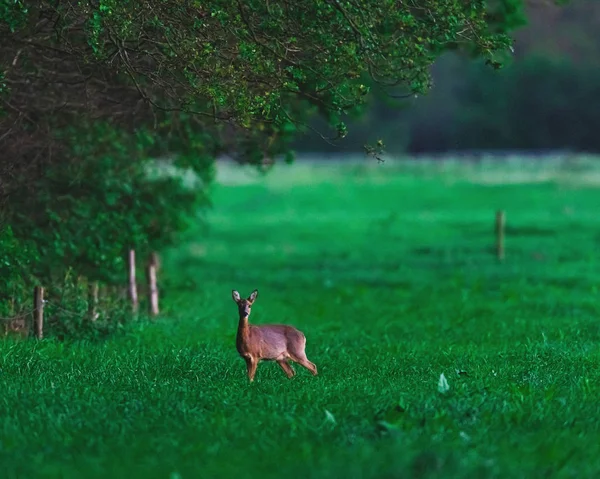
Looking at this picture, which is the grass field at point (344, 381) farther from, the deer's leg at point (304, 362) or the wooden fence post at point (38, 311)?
the wooden fence post at point (38, 311)

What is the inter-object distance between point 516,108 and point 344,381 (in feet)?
239

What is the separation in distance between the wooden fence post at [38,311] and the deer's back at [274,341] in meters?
4.56

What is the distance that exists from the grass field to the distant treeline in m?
47.5

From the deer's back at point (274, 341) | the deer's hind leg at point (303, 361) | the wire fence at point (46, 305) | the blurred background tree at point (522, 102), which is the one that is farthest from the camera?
the blurred background tree at point (522, 102)

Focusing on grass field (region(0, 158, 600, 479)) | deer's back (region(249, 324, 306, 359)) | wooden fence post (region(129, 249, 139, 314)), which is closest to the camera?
grass field (region(0, 158, 600, 479))

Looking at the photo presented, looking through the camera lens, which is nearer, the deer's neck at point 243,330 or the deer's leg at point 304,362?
the deer's neck at point 243,330

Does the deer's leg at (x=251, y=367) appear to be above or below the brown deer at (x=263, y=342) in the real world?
below

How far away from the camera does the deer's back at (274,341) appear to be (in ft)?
42.2

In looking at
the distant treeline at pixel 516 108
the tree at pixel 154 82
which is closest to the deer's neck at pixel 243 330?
the tree at pixel 154 82

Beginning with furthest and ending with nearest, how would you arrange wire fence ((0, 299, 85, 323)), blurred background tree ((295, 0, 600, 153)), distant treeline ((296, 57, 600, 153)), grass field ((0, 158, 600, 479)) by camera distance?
blurred background tree ((295, 0, 600, 153)) < distant treeline ((296, 57, 600, 153)) < wire fence ((0, 299, 85, 323)) < grass field ((0, 158, 600, 479))

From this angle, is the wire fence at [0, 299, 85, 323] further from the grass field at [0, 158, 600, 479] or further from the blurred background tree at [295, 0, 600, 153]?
the blurred background tree at [295, 0, 600, 153]

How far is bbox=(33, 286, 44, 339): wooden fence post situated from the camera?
16438 mm

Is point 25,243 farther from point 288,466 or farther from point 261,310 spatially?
point 288,466

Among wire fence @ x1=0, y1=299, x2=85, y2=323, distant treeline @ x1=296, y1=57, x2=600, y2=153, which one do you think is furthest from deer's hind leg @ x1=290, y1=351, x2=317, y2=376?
distant treeline @ x1=296, y1=57, x2=600, y2=153
